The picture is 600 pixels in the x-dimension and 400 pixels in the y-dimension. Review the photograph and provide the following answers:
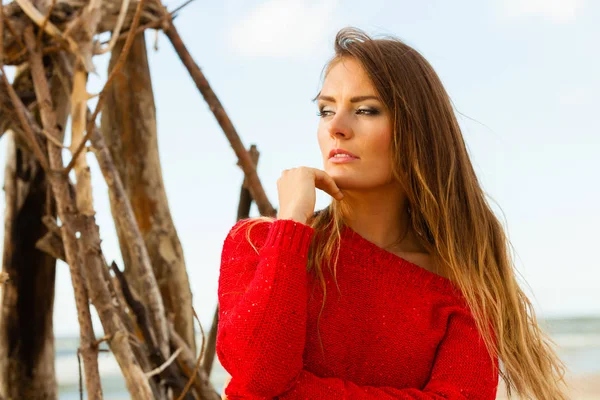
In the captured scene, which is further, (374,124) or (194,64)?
(194,64)

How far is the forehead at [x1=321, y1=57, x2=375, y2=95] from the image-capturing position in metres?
1.52

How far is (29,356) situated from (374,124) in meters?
1.90

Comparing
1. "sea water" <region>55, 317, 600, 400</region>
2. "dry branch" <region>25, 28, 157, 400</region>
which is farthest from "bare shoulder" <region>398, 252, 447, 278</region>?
"sea water" <region>55, 317, 600, 400</region>

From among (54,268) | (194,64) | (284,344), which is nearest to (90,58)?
(194,64)

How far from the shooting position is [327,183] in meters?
1.49

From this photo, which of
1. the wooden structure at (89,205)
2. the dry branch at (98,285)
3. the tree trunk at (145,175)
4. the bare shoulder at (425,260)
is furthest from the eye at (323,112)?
the tree trunk at (145,175)

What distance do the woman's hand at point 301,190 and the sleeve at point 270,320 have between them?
0.04 metres

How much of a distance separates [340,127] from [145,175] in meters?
1.51

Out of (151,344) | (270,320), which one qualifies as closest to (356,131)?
(270,320)

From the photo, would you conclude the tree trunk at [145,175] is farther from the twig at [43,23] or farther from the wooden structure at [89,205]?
the twig at [43,23]

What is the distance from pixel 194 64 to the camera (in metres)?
2.76

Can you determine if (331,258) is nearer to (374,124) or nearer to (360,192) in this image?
(360,192)

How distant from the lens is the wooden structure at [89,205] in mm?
2166

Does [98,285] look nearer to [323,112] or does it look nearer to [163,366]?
[163,366]
